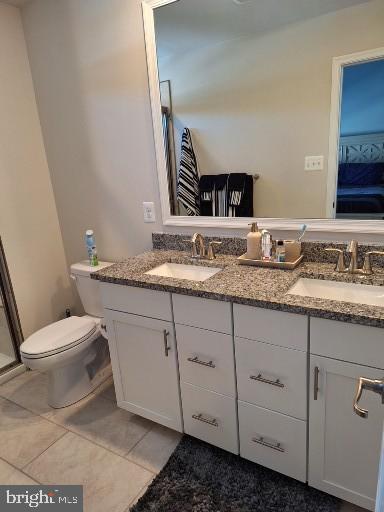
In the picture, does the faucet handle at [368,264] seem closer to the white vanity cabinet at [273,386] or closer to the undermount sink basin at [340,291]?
the undermount sink basin at [340,291]

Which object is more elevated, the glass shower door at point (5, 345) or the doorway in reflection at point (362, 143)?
the doorway in reflection at point (362, 143)

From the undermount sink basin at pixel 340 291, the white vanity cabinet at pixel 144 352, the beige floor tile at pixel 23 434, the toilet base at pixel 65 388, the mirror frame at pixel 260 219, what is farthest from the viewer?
the toilet base at pixel 65 388

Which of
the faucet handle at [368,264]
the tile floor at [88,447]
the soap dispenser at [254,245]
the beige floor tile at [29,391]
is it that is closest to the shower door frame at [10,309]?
the beige floor tile at [29,391]

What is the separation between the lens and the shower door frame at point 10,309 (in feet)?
7.20

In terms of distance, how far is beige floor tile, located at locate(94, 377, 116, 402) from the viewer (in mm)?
2041

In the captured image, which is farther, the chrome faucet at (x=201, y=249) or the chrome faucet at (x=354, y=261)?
the chrome faucet at (x=201, y=249)

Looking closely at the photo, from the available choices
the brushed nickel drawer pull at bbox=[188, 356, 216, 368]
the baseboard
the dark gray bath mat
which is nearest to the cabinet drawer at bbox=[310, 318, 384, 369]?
the brushed nickel drawer pull at bbox=[188, 356, 216, 368]

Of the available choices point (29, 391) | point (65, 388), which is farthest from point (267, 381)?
point (29, 391)

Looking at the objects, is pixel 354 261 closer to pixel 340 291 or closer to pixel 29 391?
pixel 340 291

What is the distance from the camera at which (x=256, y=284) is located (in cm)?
133

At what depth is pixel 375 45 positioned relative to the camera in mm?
1301

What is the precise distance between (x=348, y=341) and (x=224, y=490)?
0.84m

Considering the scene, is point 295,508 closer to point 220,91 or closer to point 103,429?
point 103,429

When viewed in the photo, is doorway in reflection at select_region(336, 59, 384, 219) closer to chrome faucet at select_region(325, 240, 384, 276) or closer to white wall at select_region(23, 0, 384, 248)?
chrome faucet at select_region(325, 240, 384, 276)
